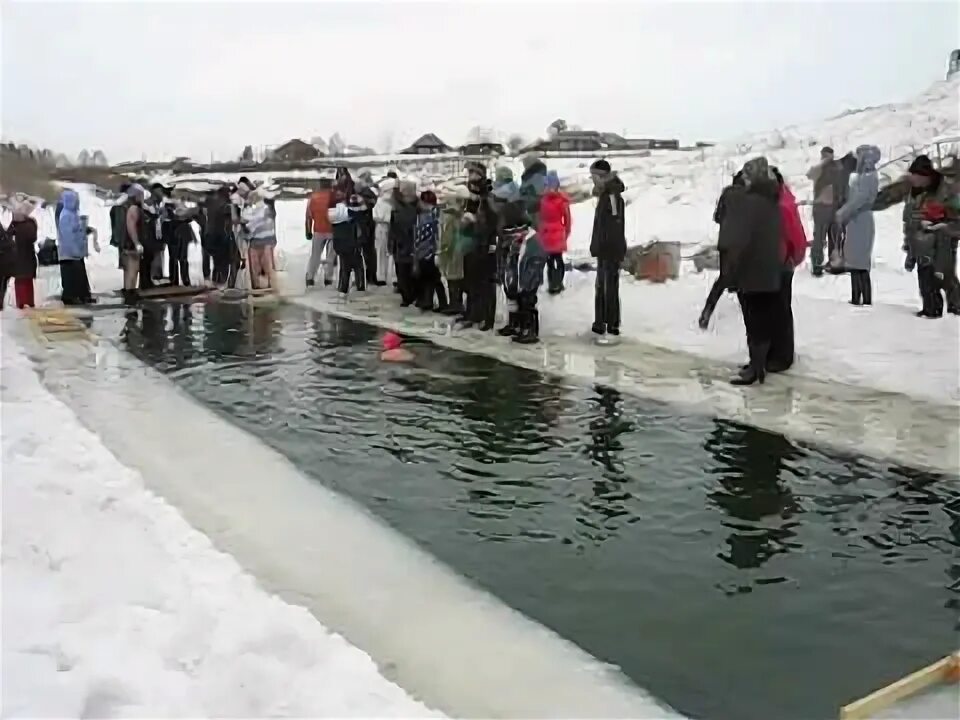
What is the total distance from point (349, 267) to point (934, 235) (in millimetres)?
8269

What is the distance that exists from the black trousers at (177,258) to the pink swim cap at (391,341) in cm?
665

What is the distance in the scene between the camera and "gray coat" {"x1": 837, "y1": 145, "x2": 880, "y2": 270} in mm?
11562

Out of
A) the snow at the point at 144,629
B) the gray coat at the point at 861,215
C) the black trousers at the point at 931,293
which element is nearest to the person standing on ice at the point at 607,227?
the gray coat at the point at 861,215

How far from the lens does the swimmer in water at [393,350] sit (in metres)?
10.6

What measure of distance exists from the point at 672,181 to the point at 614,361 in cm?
1888

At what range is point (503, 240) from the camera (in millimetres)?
11352

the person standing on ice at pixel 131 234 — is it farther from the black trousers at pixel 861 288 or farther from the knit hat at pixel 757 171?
the black trousers at pixel 861 288

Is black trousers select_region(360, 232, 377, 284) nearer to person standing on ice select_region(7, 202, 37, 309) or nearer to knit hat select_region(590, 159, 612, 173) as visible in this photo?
person standing on ice select_region(7, 202, 37, 309)

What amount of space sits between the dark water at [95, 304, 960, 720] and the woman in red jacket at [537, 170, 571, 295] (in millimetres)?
3729

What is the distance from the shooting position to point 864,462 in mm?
6824

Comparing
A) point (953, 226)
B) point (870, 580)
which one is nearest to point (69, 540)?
point (870, 580)

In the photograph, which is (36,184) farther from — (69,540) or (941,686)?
(941,686)

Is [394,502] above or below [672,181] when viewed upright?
below

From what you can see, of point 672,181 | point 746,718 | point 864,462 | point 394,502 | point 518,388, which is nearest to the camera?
point 746,718
